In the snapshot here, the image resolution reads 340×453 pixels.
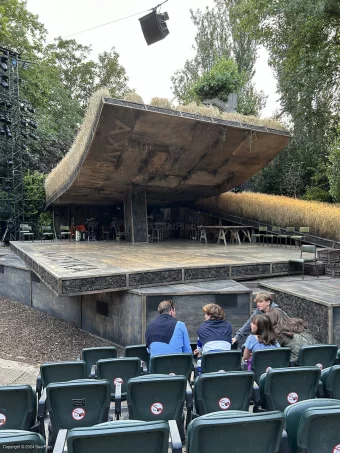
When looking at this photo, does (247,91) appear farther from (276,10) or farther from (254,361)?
(254,361)

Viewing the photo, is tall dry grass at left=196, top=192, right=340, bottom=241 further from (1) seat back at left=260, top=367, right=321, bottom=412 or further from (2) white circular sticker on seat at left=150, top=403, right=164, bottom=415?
(2) white circular sticker on seat at left=150, top=403, right=164, bottom=415

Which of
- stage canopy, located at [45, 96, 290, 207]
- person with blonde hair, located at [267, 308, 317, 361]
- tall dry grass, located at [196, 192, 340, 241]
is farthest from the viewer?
tall dry grass, located at [196, 192, 340, 241]

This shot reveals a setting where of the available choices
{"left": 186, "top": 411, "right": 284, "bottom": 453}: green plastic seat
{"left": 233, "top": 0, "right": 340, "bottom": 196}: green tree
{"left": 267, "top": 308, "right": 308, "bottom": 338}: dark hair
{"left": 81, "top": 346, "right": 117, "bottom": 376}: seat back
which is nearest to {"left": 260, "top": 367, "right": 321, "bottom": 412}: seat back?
{"left": 186, "top": 411, "right": 284, "bottom": 453}: green plastic seat

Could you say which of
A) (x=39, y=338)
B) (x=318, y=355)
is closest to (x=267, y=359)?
(x=318, y=355)

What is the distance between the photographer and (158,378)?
2689 millimetres

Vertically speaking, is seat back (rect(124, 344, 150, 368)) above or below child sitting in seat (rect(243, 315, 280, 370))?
below

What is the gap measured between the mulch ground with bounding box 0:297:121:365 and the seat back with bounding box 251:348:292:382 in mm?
4047

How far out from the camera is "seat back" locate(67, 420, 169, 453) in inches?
68.5

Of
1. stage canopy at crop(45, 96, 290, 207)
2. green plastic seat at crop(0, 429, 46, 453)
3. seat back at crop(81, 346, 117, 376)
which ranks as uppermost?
stage canopy at crop(45, 96, 290, 207)

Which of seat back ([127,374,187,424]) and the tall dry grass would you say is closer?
seat back ([127,374,187,424])

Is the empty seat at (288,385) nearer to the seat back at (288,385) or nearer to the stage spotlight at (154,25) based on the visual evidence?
the seat back at (288,385)

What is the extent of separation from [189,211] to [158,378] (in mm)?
16726

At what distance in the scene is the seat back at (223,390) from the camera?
109 inches

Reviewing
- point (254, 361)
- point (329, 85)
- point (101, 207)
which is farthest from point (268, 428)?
point (329, 85)
